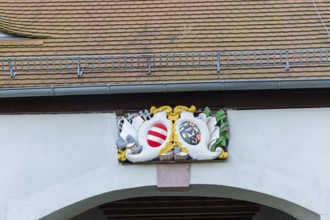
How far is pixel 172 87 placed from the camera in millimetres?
6090

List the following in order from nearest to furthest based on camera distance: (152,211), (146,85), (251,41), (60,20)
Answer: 1. (146,85)
2. (251,41)
3. (60,20)
4. (152,211)

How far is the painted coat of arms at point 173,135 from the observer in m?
6.12

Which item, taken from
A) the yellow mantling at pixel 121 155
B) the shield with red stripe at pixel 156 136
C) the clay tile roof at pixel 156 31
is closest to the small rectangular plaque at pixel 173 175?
the shield with red stripe at pixel 156 136

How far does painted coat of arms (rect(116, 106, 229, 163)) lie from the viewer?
20.1 feet

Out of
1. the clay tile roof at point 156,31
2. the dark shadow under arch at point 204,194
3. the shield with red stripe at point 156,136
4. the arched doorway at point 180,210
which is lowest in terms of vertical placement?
the dark shadow under arch at point 204,194

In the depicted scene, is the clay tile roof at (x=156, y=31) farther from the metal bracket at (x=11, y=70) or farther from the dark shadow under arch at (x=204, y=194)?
the dark shadow under arch at (x=204, y=194)

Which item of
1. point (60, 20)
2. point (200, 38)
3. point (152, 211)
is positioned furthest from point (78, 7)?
point (152, 211)

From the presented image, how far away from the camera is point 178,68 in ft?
20.9

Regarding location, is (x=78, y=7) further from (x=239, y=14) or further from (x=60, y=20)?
(x=239, y=14)

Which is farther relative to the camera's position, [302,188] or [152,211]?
[152,211]

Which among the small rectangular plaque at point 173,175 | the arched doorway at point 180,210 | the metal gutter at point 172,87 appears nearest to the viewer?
the metal gutter at point 172,87

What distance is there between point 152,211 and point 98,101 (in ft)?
10.4

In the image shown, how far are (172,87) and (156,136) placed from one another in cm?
53

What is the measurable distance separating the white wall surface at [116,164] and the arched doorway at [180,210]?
6.64ft
